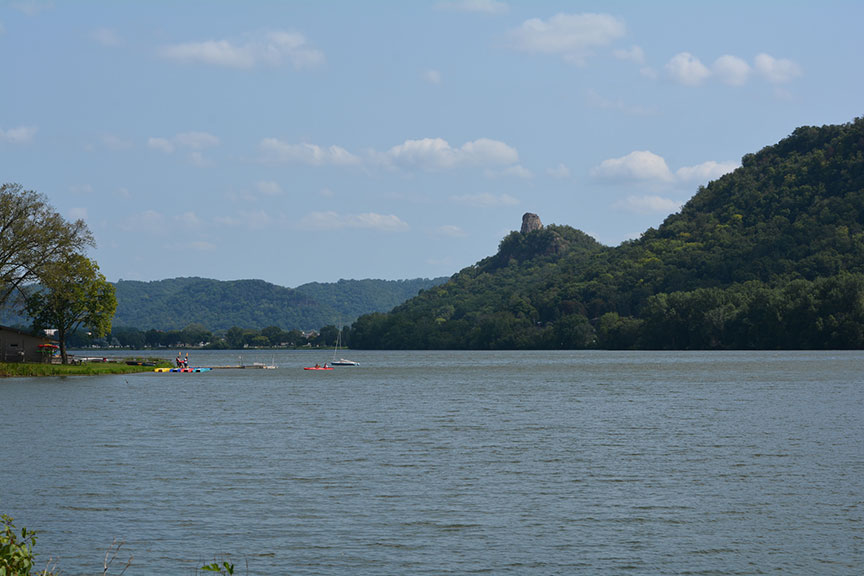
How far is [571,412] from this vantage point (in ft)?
175

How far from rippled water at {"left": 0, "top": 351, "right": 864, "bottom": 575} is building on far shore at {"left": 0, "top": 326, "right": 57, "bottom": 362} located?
3105 centimetres

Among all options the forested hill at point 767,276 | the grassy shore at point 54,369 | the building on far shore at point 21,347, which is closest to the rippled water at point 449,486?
the grassy shore at point 54,369

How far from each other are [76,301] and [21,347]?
7429mm

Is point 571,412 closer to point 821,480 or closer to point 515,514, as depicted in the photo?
point 821,480

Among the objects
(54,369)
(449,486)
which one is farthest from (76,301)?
(449,486)

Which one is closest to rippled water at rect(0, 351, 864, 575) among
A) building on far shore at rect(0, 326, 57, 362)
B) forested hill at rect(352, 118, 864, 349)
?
building on far shore at rect(0, 326, 57, 362)

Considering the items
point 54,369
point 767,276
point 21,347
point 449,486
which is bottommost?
point 449,486

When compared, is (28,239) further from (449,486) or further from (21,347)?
(449,486)

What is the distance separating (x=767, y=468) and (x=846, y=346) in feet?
365

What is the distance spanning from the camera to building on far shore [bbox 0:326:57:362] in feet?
282

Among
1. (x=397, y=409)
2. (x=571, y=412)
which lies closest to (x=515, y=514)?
(x=571, y=412)

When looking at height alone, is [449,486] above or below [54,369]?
below

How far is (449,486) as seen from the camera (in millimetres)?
27594

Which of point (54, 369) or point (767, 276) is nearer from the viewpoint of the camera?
point (54, 369)
